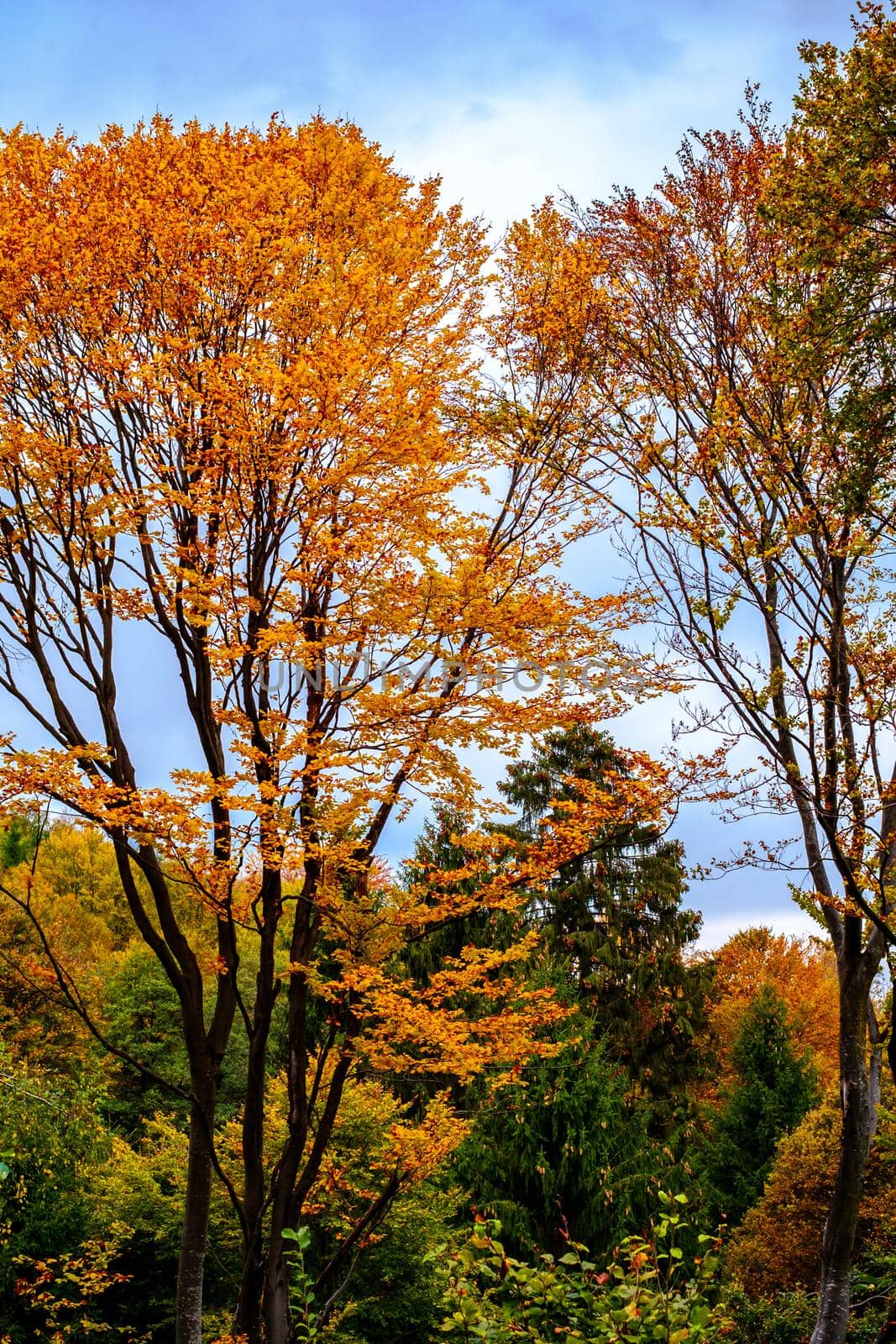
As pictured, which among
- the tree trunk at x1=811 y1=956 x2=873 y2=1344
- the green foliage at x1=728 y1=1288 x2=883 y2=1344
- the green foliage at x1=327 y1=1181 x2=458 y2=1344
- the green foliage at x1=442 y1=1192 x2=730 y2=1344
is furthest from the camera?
the green foliage at x1=327 y1=1181 x2=458 y2=1344

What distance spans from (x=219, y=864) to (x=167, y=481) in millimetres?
3305

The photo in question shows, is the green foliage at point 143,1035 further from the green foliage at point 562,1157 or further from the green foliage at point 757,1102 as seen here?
the green foliage at point 757,1102

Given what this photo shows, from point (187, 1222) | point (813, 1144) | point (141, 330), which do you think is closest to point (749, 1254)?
point (813, 1144)

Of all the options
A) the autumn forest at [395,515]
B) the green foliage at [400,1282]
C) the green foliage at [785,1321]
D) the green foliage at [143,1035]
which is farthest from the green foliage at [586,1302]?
the green foliage at [143,1035]

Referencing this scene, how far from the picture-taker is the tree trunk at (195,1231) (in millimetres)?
7391

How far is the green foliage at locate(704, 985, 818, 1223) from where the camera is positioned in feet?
62.2

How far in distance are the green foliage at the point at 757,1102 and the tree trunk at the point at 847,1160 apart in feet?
42.2

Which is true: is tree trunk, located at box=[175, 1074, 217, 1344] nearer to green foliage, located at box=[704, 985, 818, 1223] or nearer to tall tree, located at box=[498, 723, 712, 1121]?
tall tree, located at box=[498, 723, 712, 1121]

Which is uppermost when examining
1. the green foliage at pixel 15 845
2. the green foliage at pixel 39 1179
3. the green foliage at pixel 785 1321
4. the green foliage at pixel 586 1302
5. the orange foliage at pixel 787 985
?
the green foliage at pixel 15 845

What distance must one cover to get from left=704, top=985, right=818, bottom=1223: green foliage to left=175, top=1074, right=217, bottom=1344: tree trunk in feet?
46.1

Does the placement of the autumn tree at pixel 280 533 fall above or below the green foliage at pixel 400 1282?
above

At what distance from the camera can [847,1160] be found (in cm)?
703

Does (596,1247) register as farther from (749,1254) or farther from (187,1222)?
(187,1222)

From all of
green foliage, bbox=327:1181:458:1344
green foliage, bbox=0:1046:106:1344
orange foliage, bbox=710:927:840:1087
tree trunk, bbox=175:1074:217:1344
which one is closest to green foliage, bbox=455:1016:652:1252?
green foliage, bbox=327:1181:458:1344
